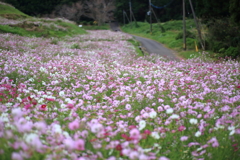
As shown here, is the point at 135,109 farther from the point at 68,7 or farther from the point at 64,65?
the point at 68,7

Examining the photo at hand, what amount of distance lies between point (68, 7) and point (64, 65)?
70.9 meters

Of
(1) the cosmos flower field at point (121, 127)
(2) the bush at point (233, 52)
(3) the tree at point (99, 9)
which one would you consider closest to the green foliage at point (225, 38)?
(2) the bush at point (233, 52)

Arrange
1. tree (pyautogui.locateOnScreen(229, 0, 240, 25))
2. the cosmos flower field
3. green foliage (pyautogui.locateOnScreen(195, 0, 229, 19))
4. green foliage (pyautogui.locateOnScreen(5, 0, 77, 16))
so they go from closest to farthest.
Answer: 1. the cosmos flower field
2. tree (pyautogui.locateOnScreen(229, 0, 240, 25))
3. green foliage (pyautogui.locateOnScreen(195, 0, 229, 19))
4. green foliage (pyautogui.locateOnScreen(5, 0, 77, 16))

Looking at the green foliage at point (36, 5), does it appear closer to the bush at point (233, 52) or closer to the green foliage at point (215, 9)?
the green foliage at point (215, 9)

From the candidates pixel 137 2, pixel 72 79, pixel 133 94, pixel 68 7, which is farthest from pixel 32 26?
pixel 137 2

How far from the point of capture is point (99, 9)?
75.6 metres

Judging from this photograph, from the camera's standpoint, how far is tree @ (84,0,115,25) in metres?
73.4

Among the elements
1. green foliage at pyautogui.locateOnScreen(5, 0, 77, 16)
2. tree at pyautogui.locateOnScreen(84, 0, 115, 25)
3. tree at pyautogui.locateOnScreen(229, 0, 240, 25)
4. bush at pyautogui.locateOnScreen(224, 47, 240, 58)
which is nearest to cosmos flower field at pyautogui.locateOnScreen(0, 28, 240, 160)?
tree at pyautogui.locateOnScreen(229, 0, 240, 25)

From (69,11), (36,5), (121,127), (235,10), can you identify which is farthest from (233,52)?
(36,5)

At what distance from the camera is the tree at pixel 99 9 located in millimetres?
73438

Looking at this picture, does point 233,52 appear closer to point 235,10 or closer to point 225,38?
point 235,10

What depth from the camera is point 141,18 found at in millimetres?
78938

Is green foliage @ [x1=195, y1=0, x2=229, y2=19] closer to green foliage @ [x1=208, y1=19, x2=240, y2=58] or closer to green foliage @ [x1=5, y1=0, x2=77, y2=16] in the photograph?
green foliage @ [x1=208, y1=19, x2=240, y2=58]

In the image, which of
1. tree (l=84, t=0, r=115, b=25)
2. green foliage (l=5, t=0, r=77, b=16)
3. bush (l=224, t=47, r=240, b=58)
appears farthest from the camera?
tree (l=84, t=0, r=115, b=25)
